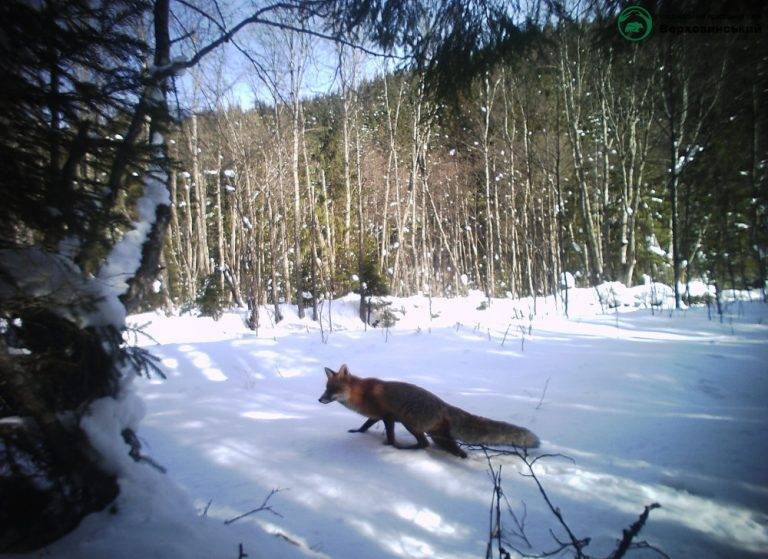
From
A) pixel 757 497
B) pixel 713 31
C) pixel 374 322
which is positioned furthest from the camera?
pixel 374 322

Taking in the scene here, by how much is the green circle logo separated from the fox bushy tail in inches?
114

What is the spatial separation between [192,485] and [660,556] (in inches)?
106

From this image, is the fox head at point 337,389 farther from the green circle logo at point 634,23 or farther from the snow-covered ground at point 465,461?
the green circle logo at point 634,23

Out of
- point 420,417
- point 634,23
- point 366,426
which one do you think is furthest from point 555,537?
point 634,23

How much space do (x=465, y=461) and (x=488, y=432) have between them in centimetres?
27

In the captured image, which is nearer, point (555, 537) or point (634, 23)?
point (555, 537)

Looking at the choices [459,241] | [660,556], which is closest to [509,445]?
[660,556]

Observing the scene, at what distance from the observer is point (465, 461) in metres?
2.93

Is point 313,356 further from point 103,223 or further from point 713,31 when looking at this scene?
point 713,31

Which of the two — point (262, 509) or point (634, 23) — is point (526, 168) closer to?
point (634, 23)

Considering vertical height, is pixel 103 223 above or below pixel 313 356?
above

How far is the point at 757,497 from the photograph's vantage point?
2232mm

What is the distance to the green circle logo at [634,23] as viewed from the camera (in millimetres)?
2557

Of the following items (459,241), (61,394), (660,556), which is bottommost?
(660,556)
